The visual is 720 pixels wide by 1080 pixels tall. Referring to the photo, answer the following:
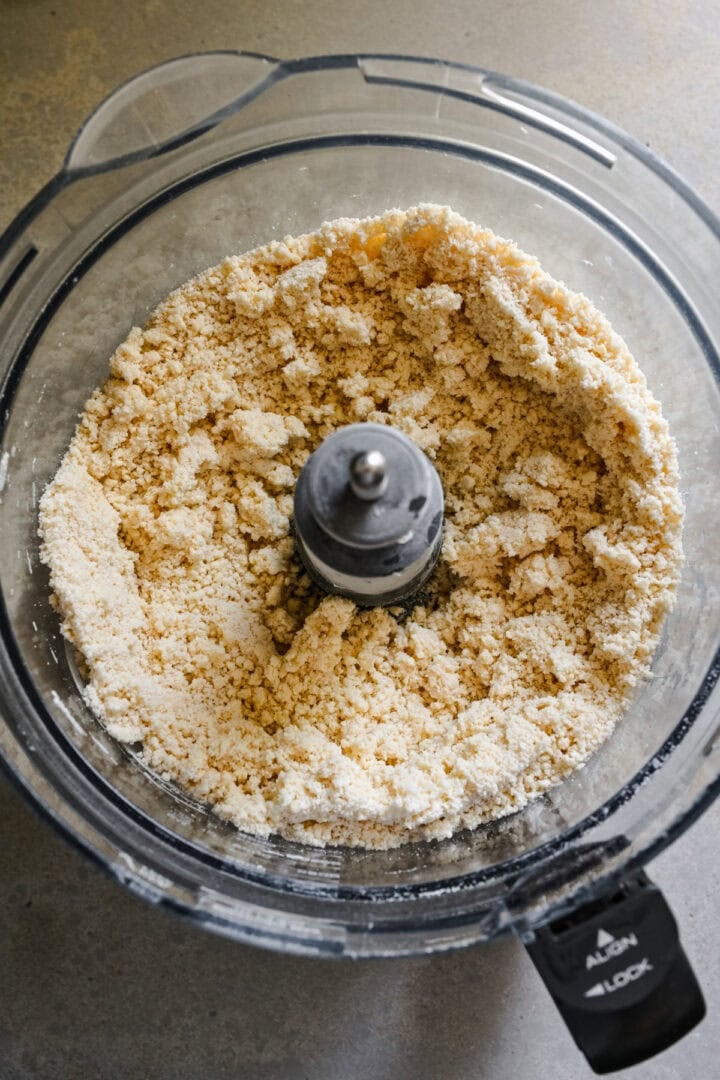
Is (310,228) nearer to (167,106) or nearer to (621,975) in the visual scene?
(167,106)

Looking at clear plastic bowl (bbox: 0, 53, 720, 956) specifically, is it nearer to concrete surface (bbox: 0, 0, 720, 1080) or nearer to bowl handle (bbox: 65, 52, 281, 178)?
bowl handle (bbox: 65, 52, 281, 178)

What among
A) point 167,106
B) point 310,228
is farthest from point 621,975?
point 167,106

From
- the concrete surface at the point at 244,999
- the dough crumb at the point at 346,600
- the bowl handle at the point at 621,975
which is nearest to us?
the bowl handle at the point at 621,975

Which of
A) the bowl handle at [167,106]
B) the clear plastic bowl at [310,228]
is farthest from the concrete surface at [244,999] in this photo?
the bowl handle at [167,106]

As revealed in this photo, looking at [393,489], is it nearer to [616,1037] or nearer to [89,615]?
[89,615]

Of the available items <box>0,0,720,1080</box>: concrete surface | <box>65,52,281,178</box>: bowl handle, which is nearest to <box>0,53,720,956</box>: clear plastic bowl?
<box>65,52,281,178</box>: bowl handle

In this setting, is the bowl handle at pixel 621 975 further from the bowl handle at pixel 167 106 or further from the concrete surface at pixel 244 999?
the bowl handle at pixel 167 106
